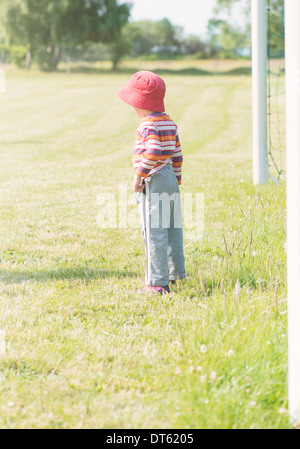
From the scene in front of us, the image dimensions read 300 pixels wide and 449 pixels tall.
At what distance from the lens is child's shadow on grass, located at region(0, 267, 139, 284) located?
3904 mm

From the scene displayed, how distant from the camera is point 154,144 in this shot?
3359mm

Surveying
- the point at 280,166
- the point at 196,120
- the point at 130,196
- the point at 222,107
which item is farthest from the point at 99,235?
the point at 222,107

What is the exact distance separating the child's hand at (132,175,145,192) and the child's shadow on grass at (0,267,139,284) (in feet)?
2.40

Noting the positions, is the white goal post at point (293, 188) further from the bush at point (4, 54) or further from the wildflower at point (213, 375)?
the bush at point (4, 54)

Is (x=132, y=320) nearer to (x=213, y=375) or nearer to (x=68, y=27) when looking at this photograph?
(x=213, y=375)

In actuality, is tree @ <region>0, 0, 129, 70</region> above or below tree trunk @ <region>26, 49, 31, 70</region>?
above

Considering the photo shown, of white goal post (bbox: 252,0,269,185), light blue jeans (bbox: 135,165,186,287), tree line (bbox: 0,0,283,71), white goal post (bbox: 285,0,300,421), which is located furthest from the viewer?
tree line (bbox: 0,0,283,71)

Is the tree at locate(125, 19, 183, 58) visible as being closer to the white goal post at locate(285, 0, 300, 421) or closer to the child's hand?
the child's hand

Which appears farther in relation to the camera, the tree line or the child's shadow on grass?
the tree line

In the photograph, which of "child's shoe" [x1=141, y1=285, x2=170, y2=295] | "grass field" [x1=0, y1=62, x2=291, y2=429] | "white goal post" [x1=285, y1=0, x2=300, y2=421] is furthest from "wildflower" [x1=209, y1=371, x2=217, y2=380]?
"child's shoe" [x1=141, y1=285, x2=170, y2=295]

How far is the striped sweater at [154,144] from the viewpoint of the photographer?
3371 mm

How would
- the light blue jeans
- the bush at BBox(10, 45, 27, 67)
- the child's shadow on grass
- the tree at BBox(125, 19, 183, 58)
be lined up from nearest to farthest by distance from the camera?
the light blue jeans, the child's shadow on grass, the bush at BBox(10, 45, 27, 67), the tree at BBox(125, 19, 183, 58)

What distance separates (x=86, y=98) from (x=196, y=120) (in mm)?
8163
